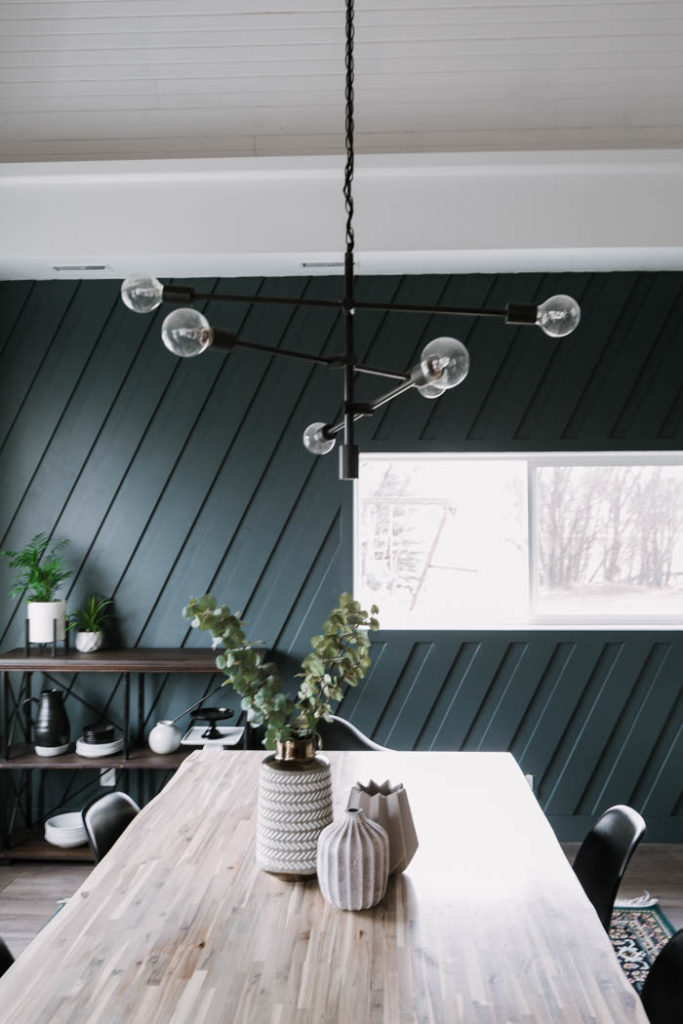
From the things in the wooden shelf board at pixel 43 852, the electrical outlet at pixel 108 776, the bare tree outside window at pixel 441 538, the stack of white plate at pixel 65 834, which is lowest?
the wooden shelf board at pixel 43 852

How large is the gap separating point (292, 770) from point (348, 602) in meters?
0.39

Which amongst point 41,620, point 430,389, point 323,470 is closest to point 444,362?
point 430,389

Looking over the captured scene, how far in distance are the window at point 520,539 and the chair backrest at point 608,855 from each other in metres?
1.89

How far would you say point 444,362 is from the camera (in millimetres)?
1697

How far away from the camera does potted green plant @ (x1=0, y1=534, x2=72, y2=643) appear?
3805 mm

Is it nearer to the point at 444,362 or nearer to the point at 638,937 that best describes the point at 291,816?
the point at 444,362

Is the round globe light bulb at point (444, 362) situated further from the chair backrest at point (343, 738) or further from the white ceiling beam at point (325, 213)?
the white ceiling beam at point (325, 213)

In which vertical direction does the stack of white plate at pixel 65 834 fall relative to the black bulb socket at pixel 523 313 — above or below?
below

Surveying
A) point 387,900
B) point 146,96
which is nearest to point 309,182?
point 146,96

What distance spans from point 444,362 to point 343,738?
202 centimetres

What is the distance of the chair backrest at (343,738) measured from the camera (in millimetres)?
3256

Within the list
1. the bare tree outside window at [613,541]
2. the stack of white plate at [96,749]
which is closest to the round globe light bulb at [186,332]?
the stack of white plate at [96,749]

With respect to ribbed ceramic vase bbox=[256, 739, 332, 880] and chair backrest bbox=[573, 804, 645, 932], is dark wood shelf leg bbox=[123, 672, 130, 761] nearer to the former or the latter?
ribbed ceramic vase bbox=[256, 739, 332, 880]

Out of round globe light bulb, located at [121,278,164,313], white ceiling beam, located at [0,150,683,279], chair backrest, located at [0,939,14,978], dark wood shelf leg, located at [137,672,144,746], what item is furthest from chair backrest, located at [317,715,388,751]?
white ceiling beam, located at [0,150,683,279]
